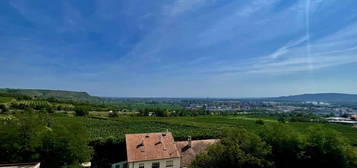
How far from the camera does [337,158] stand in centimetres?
2320

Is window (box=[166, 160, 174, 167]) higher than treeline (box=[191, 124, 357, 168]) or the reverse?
the reverse

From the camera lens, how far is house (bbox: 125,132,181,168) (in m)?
28.5

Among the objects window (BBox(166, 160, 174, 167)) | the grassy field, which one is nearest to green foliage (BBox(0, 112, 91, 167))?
window (BBox(166, 160, 174, 167))

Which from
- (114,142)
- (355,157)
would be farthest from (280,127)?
(114,142)

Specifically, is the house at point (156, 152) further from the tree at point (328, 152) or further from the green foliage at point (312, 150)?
the tree at point (328, 152)

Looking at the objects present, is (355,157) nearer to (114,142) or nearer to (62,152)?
(62,152)

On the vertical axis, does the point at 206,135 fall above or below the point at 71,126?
below

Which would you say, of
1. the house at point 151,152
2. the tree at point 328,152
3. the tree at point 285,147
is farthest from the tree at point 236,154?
the house at point 151,152

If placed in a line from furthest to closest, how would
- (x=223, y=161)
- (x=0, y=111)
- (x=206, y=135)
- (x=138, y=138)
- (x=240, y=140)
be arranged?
1. (x=0, y=111)
2. (x=206, y=135)
3. (x=138, y=138)
4. (x=240, y=140)
5. (x=223, y=161)

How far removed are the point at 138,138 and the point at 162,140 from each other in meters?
3.48

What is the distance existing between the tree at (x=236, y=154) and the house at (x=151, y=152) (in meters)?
8.68

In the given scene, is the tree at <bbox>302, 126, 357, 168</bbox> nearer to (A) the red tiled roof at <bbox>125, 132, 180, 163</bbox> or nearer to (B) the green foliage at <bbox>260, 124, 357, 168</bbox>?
(B) the green foliage at <bbox>260, 124, 357, 168</bbox>

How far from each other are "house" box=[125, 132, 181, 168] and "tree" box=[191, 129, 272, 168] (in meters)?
8.68

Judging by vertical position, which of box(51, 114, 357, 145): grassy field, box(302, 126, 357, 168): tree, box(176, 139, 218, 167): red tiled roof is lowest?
box(51, 114, 357, 145): grassy field
